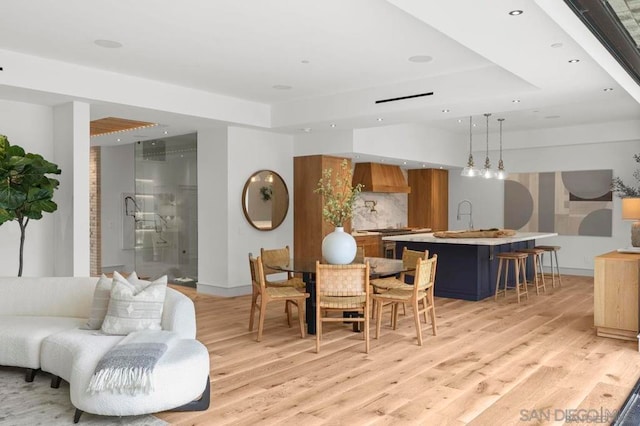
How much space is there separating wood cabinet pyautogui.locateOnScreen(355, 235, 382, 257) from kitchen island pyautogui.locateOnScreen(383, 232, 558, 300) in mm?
1429

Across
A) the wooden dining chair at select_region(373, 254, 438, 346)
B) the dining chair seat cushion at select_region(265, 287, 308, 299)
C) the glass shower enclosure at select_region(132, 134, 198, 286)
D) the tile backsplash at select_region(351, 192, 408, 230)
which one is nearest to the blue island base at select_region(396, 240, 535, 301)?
the wooden dining chair at select_region(373, 254, 438, 346)

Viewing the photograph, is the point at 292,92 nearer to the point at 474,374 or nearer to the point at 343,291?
the point at 343,291

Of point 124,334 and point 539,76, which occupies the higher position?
point 539,76

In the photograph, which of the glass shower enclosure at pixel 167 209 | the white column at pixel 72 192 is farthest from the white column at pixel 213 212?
the white column at pixel 72 192

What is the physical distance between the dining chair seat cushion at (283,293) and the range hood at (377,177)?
4591mm

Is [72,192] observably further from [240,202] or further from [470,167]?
[470,167]

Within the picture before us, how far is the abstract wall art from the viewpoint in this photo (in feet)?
31.8

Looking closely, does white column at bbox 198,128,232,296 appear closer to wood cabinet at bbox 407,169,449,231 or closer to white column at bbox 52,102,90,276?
white column at bbox 52,102,90,276

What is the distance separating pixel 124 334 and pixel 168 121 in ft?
13.6

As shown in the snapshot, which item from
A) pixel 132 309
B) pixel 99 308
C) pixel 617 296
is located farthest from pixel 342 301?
pixel 617 296

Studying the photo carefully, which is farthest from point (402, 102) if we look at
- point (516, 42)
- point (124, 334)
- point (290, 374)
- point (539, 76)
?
point (124, 334)

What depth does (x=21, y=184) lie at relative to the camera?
17.3 ft

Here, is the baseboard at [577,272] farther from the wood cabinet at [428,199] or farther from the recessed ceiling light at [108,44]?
the recessed ceiling light at [108,44]

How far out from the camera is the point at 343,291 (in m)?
4.78
